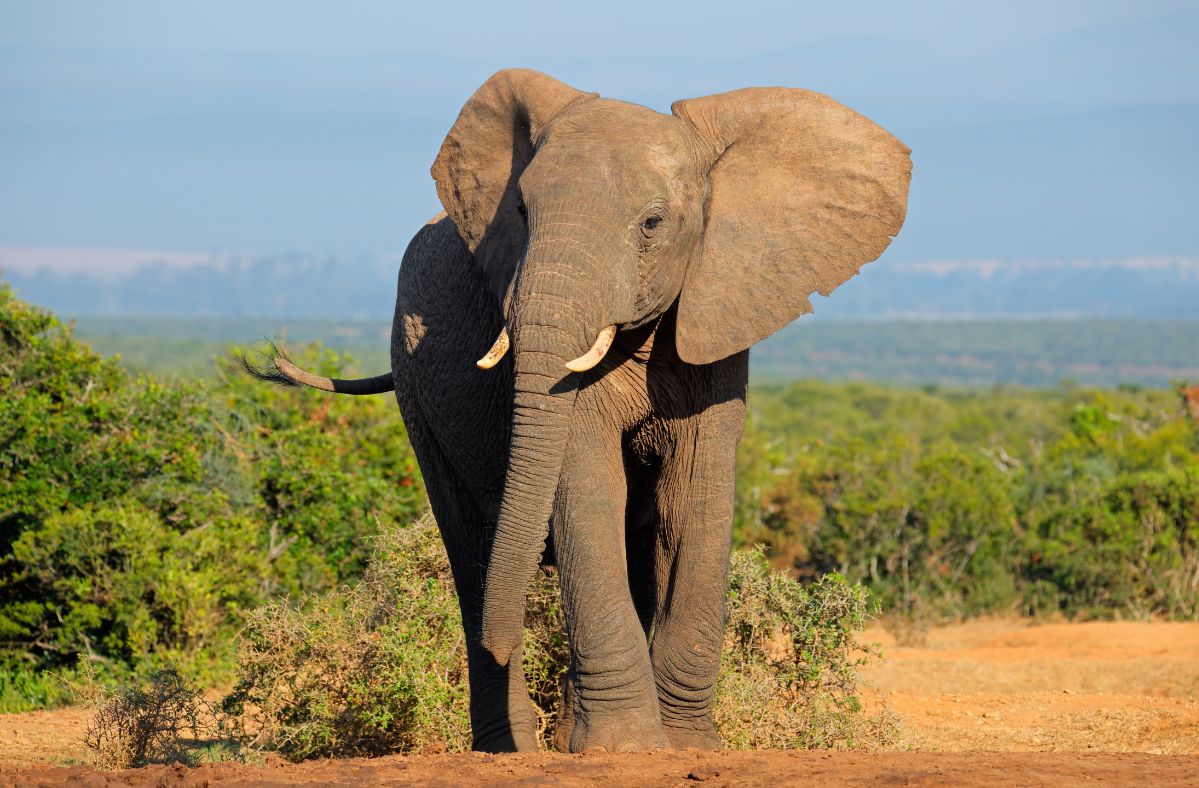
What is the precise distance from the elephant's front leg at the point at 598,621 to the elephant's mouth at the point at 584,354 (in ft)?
1.60

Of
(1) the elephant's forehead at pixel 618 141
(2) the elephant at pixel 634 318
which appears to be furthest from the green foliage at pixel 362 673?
(1) the elephant's forehead at pixel 618 141

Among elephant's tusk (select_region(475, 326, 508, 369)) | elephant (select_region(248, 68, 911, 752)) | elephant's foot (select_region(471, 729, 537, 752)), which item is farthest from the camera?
elephant's foot (select_region(471, 729, 537, 752))

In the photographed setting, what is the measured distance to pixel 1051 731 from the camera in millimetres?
9109

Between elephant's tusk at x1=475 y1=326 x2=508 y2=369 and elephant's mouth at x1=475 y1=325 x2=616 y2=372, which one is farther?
elephant's tusk at x1=475 y1=326 x2=508 y2=369

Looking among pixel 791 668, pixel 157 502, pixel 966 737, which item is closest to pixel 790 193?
pixel 791 668

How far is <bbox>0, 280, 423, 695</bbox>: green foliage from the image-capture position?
37.3 feet

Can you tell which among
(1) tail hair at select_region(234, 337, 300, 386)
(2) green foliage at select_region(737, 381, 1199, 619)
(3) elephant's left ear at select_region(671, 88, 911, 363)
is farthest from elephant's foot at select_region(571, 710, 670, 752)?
(2) green foliage at select_region(737, 381, 1199, 619)

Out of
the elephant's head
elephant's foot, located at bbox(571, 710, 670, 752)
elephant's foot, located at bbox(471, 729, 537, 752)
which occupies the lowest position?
elephant's foot, located at bbox(471, 729, 537, 752)

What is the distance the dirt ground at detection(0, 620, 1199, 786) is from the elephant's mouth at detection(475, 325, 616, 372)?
137cm

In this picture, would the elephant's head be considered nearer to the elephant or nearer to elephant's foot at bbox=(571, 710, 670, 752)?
the elephant

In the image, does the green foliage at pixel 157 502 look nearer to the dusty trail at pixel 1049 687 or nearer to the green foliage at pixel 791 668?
the green foliage at pixel 791 668

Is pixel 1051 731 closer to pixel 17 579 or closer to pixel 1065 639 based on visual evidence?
pixel 1065 639

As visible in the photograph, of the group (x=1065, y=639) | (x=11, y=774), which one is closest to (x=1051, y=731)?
(x=1065, y=639)

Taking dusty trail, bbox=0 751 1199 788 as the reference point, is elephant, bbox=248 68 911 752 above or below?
above
